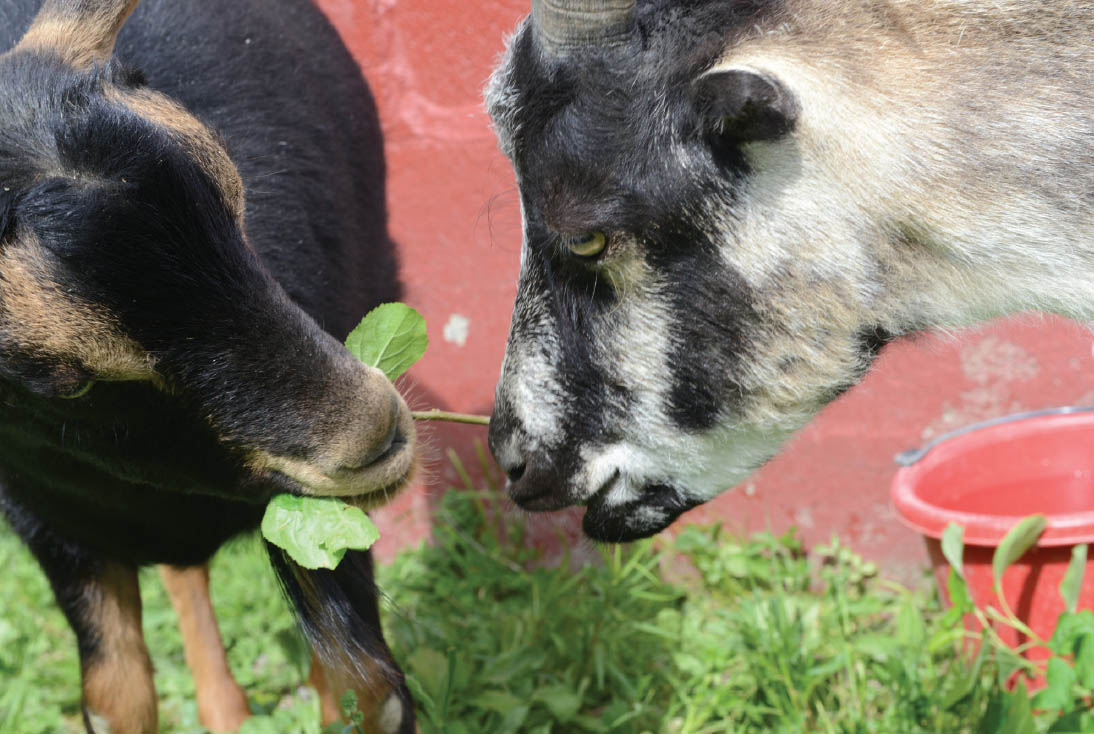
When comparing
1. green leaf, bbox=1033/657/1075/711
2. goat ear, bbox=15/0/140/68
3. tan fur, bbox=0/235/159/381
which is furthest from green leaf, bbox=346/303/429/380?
green leaf, bbox=1033/657/1075/711

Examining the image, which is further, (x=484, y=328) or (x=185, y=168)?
(x=484, y=328)

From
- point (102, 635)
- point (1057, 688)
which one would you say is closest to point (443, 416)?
point (102, 635)

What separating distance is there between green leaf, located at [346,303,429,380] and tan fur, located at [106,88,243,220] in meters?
0.40

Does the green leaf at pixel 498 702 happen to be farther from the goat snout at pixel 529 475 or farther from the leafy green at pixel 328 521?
the leafy green at pixel 328 521

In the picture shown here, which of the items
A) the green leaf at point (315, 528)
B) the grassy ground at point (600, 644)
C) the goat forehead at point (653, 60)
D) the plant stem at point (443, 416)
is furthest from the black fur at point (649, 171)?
the grassy ground at point (600, 644)

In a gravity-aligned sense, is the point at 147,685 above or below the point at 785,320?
below

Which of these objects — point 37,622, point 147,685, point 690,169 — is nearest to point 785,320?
point 690,169

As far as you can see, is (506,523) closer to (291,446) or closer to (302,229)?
(302,229)

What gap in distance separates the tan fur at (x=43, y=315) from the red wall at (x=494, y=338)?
6.03ft

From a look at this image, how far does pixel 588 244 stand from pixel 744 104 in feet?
Answer: 1.48

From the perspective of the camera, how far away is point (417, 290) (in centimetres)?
439

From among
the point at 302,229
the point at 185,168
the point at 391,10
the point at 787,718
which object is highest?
the point at 185,168

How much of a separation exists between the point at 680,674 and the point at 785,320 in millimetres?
1737

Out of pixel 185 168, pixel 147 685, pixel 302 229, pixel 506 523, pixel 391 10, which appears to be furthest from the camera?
pixel 506 523
